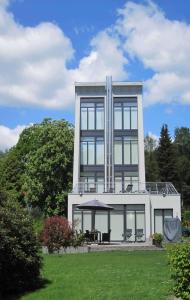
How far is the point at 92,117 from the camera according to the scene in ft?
153

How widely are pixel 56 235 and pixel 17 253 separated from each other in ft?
43.6

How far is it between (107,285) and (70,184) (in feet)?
125

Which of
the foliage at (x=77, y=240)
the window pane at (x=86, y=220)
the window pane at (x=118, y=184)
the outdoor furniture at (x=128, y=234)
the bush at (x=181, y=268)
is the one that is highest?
the window pane at (x=118, y=184)

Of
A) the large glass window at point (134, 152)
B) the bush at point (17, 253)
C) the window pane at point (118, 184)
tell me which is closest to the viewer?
the bush at point (17, 253)

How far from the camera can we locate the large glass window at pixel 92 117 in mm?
46531

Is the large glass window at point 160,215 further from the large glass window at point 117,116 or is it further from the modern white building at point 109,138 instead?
the large glass window at point 117,116

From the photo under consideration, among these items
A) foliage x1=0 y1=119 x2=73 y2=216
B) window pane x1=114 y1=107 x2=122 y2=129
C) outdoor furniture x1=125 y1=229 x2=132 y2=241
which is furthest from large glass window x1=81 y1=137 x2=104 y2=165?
outdoor furniture x1=125 y1=229 x2=132 y2=241

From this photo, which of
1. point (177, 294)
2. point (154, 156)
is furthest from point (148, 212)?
point (154, 156)

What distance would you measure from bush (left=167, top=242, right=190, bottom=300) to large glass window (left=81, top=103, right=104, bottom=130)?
120 feet

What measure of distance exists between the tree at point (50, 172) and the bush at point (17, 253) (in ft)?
115

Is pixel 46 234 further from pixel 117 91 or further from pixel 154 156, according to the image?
pixel 154 156

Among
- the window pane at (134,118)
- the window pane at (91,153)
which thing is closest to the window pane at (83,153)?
the window pane at (91,153)

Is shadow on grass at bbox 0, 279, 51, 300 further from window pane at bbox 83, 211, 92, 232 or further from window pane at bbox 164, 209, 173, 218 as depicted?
window pane at bbox 164, 209, 173, 218

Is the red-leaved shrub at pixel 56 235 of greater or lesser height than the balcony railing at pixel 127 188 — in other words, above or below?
below
